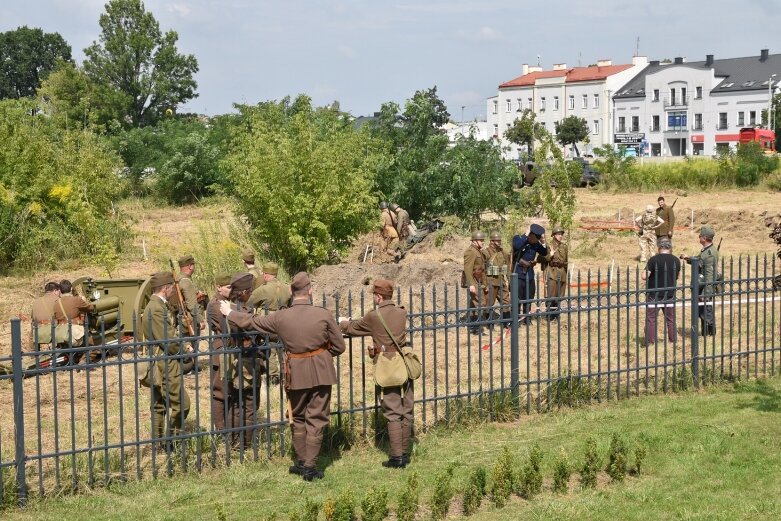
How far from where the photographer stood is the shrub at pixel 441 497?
766 centimetres

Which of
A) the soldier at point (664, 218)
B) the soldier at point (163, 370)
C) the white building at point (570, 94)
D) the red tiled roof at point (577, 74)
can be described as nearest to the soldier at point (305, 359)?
the soldier at point (163, 370)

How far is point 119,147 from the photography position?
136ft

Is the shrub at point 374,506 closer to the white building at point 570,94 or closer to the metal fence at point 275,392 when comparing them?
the metal fence at point 275,392

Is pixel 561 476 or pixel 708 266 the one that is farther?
pixel 708 266

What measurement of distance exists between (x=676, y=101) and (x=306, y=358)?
254 feet

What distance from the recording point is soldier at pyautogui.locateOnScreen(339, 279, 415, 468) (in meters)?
8.77

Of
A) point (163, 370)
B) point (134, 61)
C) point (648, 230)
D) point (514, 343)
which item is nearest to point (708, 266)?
point (514, 343)

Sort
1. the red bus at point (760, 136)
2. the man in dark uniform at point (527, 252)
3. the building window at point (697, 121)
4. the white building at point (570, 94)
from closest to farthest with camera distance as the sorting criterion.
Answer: the man in dark uniform at point (527, 252), the red bus at point (760, 136), the building window at point (697, 121), the white building at point (570, 94)

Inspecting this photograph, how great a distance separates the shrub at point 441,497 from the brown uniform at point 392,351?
99cm

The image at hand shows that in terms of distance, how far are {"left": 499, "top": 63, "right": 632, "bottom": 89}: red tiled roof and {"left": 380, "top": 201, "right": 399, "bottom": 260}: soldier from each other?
223 ft

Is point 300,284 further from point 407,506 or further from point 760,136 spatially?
point 760,136

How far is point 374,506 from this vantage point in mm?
7426

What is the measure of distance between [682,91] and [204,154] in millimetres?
53086

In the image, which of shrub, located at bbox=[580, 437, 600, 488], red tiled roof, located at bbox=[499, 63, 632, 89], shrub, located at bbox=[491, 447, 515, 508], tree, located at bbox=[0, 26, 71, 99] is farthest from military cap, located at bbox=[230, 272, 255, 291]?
tree, located at bbox=[0, 26, 71, 99]
